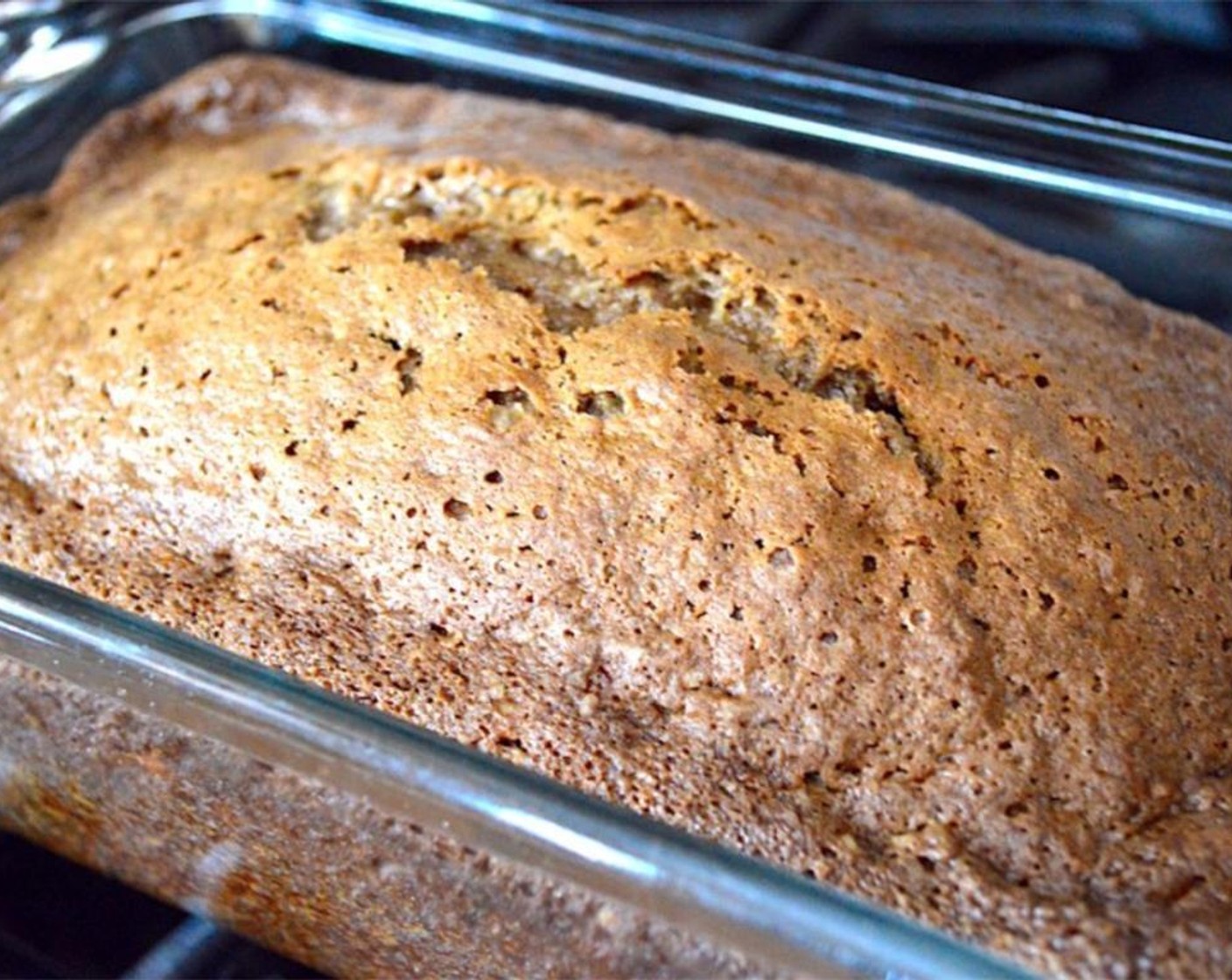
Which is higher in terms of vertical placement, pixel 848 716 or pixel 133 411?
pixel 133 411

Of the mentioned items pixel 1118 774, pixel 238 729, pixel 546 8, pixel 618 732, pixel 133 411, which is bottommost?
pixel 1118 774

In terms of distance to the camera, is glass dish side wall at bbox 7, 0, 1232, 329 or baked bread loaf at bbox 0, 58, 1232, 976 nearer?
baked bread loaf at bbox 0, 58, 1232, 976

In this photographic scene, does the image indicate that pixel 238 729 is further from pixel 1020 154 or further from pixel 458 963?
pixel 1020 154

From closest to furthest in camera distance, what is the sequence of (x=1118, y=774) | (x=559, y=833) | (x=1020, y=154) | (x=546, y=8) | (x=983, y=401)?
(x=559, y=833) < (x=1118, y=774) < (x=983, y=401) < (x=1020, y=154) < (x=546, y=8)

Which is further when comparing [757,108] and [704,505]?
[757,108]

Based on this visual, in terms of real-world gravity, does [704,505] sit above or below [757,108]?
below

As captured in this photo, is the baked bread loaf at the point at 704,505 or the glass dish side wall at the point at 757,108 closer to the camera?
the baked bread loaf at the point at 704,505

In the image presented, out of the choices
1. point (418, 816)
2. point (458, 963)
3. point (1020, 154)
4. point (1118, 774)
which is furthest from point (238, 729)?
point (1020, 154)

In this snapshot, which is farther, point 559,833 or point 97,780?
point 97,780
